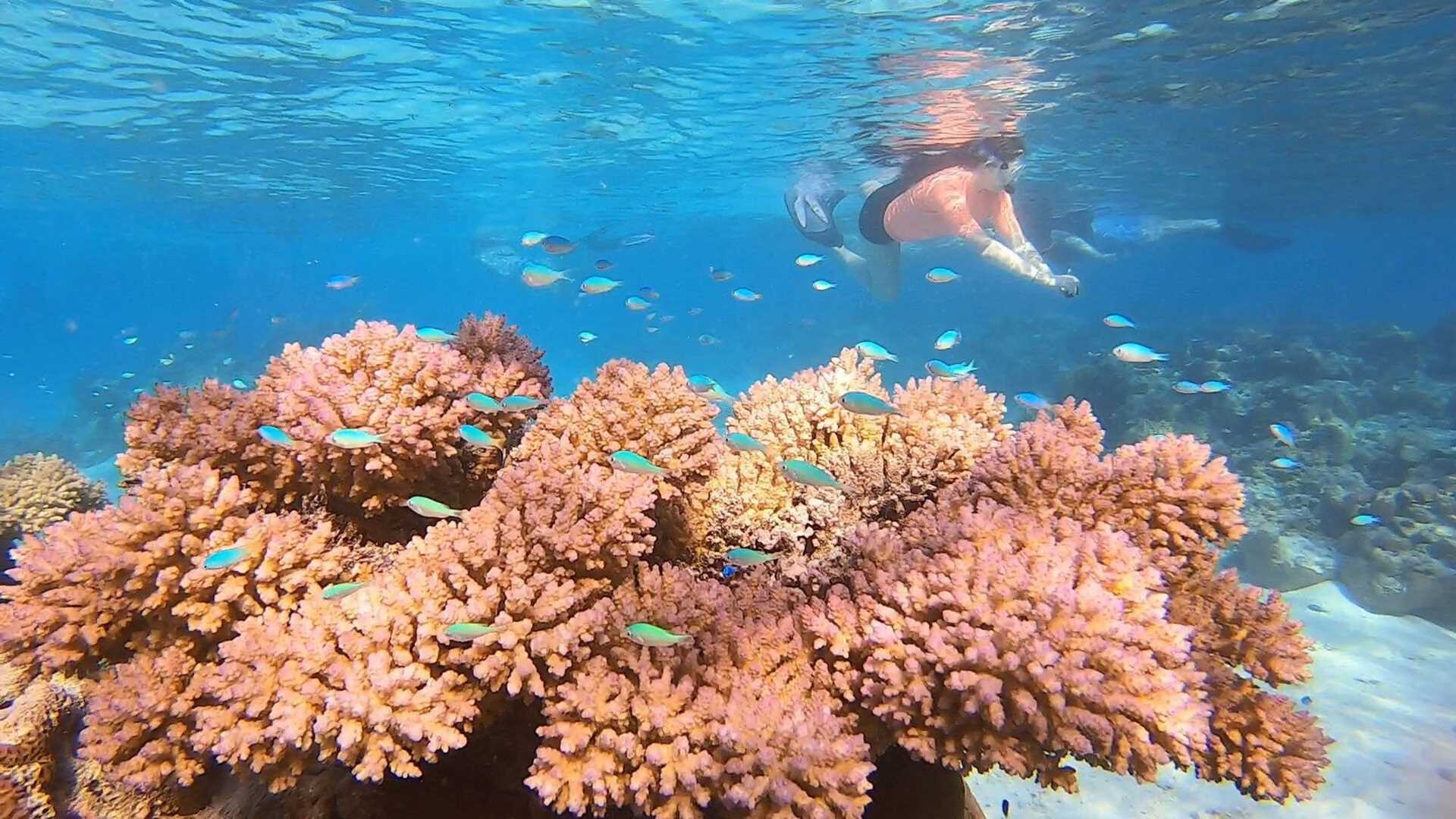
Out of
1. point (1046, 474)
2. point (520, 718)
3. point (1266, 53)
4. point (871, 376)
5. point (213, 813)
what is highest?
point (1266, 53)

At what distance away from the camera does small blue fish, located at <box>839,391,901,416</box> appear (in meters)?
3.68

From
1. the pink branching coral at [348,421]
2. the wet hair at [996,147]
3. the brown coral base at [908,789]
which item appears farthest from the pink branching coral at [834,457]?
the wet hair at [996,147]

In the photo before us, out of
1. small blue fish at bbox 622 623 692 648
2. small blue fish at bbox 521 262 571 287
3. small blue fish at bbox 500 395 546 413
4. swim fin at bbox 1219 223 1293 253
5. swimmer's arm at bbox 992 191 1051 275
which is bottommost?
swim fin at bbox 1219 223 1293 253

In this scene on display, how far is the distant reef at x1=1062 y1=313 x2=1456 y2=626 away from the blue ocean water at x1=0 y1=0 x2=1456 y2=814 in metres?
0.26

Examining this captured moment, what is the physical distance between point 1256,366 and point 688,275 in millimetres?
90949

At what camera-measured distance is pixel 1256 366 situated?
18.9m

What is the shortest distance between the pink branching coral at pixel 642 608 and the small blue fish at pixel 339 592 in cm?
3

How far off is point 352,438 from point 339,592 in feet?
2.14

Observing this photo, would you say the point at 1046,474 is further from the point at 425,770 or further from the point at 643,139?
the point at 643,139

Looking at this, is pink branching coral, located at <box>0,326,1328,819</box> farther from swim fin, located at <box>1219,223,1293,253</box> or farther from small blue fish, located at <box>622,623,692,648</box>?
swim fin, located at <box>1219,223,1293,253</box>

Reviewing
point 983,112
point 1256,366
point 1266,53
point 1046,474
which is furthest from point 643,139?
point 1046,474

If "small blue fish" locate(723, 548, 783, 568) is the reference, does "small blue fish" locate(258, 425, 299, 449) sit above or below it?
above

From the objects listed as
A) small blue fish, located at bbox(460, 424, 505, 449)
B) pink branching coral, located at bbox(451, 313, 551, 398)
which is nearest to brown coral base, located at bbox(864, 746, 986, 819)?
small blue fish, located at bbox(460, 424, 505, 449)

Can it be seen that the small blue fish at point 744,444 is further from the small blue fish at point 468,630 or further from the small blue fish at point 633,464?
the small blue fish at point 468,630
